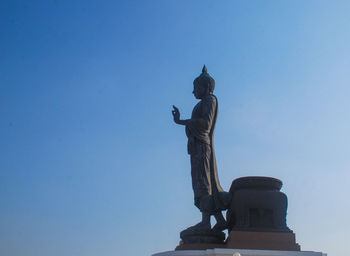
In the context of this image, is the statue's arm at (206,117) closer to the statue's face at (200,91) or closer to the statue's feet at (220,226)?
the statue's face at (200,91)

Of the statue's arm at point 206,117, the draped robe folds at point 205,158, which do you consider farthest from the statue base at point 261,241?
the statue's arm at point 206,117

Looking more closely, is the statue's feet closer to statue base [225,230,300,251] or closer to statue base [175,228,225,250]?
statue base [175,228,225,250]

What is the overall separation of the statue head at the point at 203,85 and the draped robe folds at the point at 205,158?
292 millimetres

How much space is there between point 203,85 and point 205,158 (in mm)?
2227

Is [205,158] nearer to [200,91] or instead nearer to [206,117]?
[206,117]

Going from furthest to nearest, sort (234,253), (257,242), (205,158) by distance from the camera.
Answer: (205,158), (257,242), (234,253)

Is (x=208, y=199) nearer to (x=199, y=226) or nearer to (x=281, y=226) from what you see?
(x=199, y=226)

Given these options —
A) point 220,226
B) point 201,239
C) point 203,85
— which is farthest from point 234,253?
point 203,85

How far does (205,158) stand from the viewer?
41.1 feet

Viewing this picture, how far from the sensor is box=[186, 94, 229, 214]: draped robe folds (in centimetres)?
1218

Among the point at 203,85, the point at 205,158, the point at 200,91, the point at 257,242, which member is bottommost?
the point at 257,242

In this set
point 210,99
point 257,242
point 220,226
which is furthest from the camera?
point 210,99

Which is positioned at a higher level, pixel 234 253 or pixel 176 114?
pixel 176 114

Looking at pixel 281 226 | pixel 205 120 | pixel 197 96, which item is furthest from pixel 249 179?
pixel 197 96
